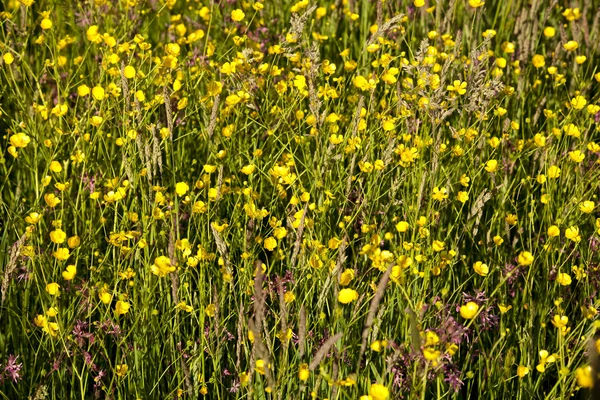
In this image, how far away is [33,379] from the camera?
201 centimetres

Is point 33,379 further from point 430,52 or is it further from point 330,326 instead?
point 430,52

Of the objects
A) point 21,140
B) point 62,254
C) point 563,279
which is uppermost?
point 21,140

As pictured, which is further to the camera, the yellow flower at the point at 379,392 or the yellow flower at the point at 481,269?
the yellow flower at the point at 481,269

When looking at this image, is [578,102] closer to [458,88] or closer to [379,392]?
[458,88]

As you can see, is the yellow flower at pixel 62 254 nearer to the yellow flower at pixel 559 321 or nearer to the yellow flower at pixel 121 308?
the yellow flower at pixel 121 308

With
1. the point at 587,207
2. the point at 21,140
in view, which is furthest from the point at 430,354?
the point at 21,140

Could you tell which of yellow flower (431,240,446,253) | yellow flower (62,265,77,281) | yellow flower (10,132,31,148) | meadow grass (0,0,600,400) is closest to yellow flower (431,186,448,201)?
meadow grass (0,0,600,400)

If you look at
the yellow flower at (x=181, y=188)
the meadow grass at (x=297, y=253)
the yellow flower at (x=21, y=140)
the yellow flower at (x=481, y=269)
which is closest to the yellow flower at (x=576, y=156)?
the meadow grass at (x=297, y=253)

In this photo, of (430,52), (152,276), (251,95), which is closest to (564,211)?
(430,52)

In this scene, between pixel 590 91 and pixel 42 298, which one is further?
pixel 590 91

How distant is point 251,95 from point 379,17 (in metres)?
0.51

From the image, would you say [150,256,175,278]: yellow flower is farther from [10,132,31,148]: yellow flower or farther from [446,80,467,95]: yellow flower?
[446,80,467,95]: yellow flower

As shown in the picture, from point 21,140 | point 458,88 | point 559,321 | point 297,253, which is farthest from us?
point 458,88

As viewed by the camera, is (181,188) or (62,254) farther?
(181,188)
